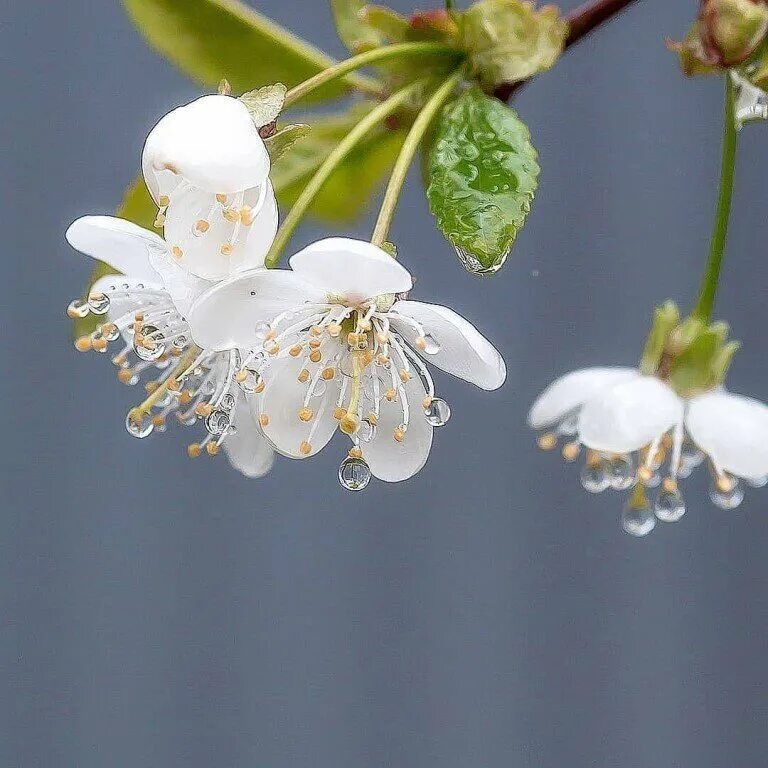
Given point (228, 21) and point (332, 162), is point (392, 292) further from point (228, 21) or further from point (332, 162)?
point (228, 21)

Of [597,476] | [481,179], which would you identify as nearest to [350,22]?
[481,179]

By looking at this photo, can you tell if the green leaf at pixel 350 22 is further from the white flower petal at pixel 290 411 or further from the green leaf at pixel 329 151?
the white flower petal at pixel 290 411

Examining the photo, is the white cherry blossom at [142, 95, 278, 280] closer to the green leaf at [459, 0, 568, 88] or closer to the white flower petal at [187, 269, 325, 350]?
the white flower petal at [187, 269, 325, 350]

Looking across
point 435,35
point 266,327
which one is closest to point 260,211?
point 266,327

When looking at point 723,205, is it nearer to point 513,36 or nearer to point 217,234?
point 513,36

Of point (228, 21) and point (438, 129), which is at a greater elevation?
point (228, 21)

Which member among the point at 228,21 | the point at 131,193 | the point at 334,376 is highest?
the point at 228,21

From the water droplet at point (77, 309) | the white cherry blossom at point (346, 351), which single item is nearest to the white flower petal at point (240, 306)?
the white cherry blossom at point (346, 351)

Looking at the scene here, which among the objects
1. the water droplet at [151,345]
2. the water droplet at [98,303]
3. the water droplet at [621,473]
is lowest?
the water droplet at [621,473]
